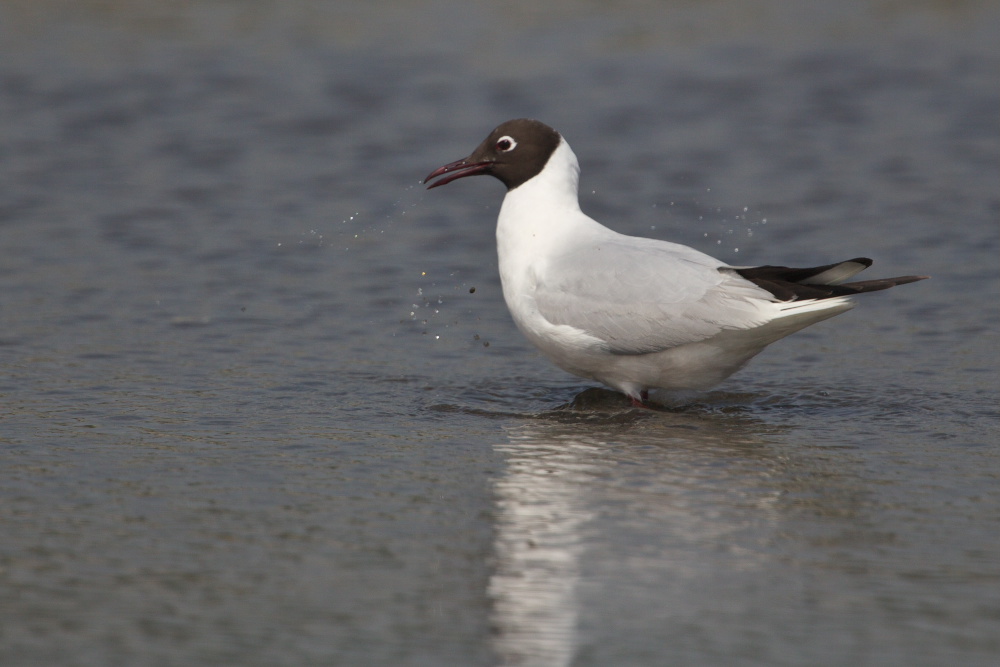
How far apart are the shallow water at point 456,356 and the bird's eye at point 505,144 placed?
3.33ft

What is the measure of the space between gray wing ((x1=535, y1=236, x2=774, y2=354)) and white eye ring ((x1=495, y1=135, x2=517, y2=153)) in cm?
72

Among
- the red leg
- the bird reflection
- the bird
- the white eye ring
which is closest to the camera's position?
the bird reflection

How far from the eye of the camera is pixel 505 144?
21.0 ft

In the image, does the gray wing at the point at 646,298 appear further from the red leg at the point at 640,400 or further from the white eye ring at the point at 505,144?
the white eye ring at the point at 505,144

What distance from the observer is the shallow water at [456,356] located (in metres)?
3.70

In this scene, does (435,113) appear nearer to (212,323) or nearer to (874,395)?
(212,323)

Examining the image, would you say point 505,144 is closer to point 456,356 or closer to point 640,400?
point 456,356

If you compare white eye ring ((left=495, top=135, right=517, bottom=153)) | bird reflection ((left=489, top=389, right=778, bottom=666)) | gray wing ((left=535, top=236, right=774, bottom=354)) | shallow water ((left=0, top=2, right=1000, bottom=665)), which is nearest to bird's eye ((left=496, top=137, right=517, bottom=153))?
white eye ring ((left=495, top=135, right=517, bottom=153))

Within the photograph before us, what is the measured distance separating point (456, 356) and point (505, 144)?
41.9 inches

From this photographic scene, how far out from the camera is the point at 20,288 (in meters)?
7.48

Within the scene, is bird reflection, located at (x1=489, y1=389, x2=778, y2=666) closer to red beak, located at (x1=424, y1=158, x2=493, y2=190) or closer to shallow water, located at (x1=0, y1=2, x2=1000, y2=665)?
shallow water, located at (x1=0, y1=2, x2=1000, y2=665)

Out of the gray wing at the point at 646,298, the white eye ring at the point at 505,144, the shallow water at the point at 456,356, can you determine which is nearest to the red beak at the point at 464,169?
the white eye ring at the point at 505,144

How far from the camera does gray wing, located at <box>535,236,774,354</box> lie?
224 inches

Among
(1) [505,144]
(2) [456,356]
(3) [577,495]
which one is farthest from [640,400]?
(3) [577,495]
